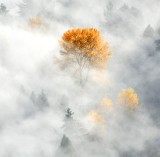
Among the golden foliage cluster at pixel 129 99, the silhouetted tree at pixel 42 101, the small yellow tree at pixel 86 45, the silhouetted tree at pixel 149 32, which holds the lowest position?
the golden foliage cluster at pixel 129 99

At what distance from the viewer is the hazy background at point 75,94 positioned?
56.8 metres

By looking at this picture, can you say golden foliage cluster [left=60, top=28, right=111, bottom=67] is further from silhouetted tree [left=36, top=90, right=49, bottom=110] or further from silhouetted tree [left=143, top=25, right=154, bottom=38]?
silhouetted tree [left=143, top=25, right=154, bottom=38]

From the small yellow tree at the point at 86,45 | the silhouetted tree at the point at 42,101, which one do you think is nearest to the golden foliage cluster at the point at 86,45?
the small yellow tree at the point at 86,45

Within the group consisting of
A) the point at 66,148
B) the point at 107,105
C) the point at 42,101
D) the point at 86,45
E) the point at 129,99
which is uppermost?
the point at 86,45

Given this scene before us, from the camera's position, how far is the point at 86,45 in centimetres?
5703

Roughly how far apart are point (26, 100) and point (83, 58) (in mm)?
13260

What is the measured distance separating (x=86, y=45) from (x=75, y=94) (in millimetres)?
11259

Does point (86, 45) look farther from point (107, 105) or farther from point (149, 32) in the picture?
point (149, 32)

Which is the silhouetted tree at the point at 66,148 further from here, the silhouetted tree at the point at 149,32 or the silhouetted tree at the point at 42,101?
the silhouetted tree at the point at 149,32

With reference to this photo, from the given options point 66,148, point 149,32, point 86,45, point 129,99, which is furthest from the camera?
point 149,32

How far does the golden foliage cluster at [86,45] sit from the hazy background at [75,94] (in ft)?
27.1

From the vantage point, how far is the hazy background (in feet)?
186


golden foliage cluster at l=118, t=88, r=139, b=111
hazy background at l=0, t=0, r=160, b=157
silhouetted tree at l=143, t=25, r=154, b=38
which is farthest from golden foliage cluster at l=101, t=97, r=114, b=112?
silhouetted tree at l=143, t=25, r=154, b=38

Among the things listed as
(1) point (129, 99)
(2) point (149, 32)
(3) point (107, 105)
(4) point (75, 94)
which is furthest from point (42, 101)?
(2) point (149, 32)
